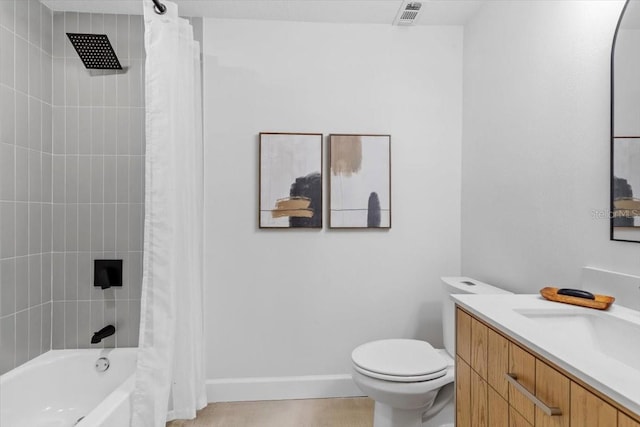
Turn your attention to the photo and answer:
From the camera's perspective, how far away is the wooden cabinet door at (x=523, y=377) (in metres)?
0.95

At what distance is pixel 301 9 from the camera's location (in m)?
2.21

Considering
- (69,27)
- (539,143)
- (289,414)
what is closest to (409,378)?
(289,414)

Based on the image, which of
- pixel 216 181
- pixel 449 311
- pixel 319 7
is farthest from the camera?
pixel 216 181

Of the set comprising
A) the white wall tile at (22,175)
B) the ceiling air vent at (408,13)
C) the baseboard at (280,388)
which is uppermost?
the ceiling air vent at (408,13)

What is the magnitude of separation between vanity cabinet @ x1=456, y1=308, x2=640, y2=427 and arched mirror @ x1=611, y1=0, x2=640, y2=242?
590 millimetres

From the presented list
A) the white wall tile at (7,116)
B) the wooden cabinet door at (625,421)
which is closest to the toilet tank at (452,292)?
the wooden cabinet door at (625,421)

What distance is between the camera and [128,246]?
228 centimetres

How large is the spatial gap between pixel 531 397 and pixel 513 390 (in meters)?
0.10

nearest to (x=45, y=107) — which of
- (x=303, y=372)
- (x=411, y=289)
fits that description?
(x=303, y=372)

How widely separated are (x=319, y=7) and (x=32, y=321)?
236cm

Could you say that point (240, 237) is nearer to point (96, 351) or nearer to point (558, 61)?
point (96, 351)

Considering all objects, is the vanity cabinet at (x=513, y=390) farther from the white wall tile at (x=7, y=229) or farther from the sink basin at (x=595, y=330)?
the white wall tile at (x=7, y=229)

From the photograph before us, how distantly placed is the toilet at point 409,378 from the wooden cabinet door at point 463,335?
353 mm

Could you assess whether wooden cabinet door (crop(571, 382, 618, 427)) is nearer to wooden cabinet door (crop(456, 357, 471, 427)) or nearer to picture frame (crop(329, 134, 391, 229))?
wooden cabinet door (crop(456, 357, 471, 427))
